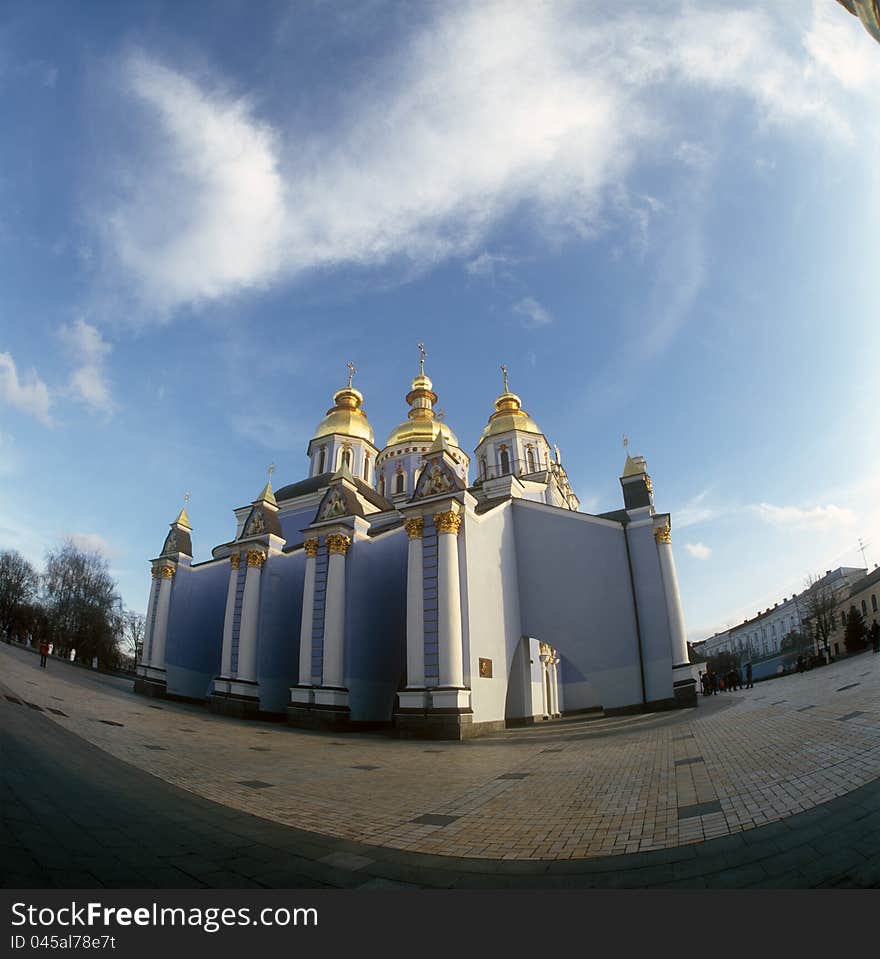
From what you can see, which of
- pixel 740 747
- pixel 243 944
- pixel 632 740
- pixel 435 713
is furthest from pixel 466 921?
pixel 435 713

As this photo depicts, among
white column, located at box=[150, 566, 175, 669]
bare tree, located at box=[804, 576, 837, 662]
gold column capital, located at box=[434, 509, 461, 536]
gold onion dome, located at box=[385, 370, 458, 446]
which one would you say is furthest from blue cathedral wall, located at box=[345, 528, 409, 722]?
bare tree, located at box=[804, 576, 837, 662]

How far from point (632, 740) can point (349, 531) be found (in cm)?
1376

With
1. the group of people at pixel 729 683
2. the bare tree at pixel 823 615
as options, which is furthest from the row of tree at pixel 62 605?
the bare tree at pixel 823 615

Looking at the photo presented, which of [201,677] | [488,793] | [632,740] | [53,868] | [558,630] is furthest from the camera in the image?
[201,677]

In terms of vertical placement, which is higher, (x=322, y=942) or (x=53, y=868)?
(x=53, y=868)

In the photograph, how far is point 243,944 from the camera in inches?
97.7

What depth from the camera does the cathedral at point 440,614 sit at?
17859 mm

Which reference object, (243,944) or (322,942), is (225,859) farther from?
(322,942)

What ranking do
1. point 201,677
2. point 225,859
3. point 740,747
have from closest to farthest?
point 225,859
point 740,747
point 201,677

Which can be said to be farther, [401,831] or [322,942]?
[401,831]

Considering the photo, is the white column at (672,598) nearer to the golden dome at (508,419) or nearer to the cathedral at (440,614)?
the cathedral at (440,614)

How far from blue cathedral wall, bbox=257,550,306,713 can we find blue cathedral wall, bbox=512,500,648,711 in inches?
444

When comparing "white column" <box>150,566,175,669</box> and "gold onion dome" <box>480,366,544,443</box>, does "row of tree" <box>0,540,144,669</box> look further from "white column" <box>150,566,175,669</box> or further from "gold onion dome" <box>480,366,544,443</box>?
"gold onion dome" <box>480,366,544,443</box>

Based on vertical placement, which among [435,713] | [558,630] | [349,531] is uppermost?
[349,531]
